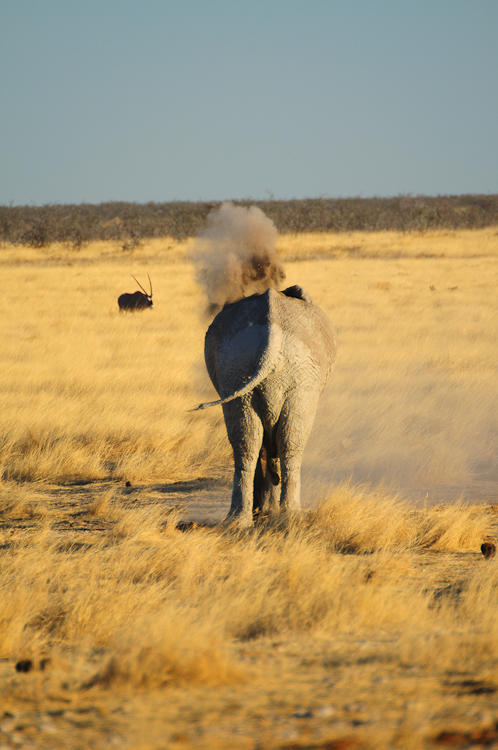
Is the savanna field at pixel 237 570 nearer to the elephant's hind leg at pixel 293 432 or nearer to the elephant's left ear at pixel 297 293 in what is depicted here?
the elephant's hind leg at pixel 293 432

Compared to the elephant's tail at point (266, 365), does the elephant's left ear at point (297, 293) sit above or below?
above

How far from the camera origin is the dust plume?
495 centimetres

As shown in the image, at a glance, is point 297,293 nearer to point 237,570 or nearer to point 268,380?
point 268,380

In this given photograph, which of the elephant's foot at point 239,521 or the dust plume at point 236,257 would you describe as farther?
the dust plume at point 236,257

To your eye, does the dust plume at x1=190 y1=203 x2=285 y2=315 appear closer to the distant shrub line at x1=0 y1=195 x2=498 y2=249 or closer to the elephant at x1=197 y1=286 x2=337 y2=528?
the elephant at x1=197 y1=286 x2=337 y2=528

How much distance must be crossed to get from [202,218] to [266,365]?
38.5 m

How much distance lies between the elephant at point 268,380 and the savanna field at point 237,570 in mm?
381

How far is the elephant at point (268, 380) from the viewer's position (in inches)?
168

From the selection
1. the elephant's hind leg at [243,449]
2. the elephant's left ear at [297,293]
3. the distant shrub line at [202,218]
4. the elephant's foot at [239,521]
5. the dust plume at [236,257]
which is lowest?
the elephant's foot at [239,521]

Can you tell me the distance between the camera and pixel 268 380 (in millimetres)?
4254

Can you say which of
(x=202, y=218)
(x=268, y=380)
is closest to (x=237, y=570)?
(x=268, y=380)

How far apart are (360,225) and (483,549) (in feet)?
140

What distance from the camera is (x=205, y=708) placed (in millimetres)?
2271

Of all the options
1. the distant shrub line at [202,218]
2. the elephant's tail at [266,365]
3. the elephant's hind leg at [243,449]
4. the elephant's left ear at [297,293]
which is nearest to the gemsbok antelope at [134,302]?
the elephant's left ear at [297,293]
